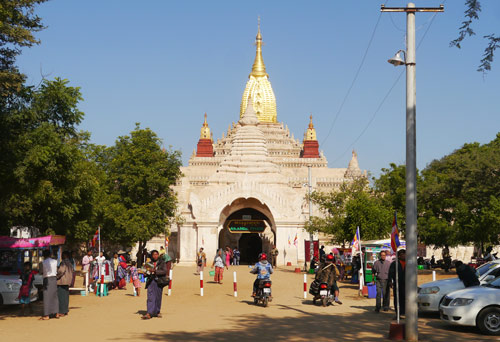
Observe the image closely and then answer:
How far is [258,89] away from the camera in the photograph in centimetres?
8756

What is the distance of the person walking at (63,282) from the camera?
17609mm

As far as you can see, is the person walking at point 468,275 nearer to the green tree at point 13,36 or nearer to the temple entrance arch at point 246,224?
the green tree at point 13,36

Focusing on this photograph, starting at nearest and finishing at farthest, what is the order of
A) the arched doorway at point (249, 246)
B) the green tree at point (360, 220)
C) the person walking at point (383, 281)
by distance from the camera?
the person walking at point (383, 281) → the green tree at point (360, 220) → the arched doorway at point (249, 246)

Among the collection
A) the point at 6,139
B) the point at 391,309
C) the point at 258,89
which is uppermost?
the point at 258,89

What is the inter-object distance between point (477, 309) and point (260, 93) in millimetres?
73856

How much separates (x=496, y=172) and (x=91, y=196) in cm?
2349

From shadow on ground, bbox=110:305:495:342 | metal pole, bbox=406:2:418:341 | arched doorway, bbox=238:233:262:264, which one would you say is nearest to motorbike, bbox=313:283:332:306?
shadow on ground, bbox=110:305:495:342

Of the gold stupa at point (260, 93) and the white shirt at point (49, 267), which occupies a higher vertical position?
the gold stupa at point (260, 93)

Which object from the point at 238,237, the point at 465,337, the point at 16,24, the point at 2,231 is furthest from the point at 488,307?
the point at 238,237

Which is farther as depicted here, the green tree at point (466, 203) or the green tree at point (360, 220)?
the green tree at point (466, 203)

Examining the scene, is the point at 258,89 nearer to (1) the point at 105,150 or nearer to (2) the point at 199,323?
(1) the point at 105,150

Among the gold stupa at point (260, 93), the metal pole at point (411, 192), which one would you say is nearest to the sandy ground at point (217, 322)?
the metal pole at point (411, 192)

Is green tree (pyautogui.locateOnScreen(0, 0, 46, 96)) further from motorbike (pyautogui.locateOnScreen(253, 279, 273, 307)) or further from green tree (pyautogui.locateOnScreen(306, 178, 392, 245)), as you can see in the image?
green tree (pyautogui.locateOnScreen(306, 178, 392, 245))

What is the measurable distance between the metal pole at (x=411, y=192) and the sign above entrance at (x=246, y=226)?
39.7 m
